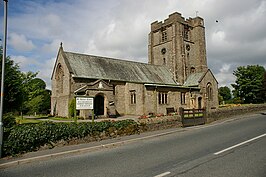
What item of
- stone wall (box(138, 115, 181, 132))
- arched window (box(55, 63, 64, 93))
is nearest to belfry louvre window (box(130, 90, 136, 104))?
arched window (box(55, 63, 64, 93))

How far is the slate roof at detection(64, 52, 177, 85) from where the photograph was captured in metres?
29.0

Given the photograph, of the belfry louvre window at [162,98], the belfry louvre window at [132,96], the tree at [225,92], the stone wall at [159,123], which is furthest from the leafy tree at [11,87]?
the tree at [225,92]

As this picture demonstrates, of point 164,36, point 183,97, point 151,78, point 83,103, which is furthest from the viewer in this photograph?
point 164,36

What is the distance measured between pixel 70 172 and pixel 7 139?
3727 millimetres

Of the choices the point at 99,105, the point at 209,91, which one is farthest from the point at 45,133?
the point at 209,91

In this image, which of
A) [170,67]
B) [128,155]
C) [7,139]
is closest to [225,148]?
[128,155]

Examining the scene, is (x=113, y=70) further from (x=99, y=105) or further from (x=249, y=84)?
(x=249, y=84)

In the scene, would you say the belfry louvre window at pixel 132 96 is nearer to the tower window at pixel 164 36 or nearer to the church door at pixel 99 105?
the church door at pixel 99 105

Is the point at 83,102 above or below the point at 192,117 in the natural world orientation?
above

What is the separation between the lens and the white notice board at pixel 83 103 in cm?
1276

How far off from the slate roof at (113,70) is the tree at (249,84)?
26168 mm

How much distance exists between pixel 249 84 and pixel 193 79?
23.6m

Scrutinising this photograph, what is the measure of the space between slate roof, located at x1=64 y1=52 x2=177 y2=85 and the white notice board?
14.8 meters

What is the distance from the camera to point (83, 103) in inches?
513
